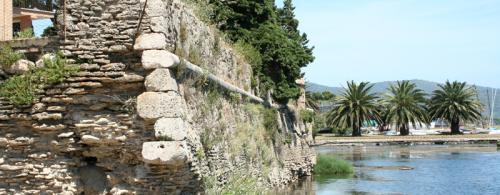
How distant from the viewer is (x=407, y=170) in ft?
95.8

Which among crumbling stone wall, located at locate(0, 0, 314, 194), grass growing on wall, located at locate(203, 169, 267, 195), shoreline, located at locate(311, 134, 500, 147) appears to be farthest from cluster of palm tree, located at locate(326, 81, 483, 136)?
crumbling stone wall, located at locate(0, 0, 314, 194)

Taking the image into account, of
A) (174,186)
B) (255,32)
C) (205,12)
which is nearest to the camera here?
(174,186)

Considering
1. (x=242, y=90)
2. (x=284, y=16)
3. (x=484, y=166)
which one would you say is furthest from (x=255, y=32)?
(x=484, y=166)

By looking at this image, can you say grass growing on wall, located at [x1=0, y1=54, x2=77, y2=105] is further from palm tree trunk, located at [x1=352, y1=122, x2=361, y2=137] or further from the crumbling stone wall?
palm tree trunk, located at [x1=352, y1=122, x2=361, y2=137]

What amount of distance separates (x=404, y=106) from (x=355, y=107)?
194 inches

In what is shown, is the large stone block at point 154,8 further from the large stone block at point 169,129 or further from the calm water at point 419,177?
the calm water at point 419,177

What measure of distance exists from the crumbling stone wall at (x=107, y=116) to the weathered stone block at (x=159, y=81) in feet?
0.05

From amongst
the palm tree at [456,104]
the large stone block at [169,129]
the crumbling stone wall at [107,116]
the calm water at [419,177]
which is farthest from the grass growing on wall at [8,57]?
the palm tree at [456,104]

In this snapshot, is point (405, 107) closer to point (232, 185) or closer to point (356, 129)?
point (356, 129)

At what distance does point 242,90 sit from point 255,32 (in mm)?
3382

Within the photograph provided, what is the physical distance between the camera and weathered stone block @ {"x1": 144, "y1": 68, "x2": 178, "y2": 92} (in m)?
8.67

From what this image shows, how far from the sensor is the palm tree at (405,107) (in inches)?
2303

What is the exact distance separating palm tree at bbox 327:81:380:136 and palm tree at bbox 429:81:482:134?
20.8ft

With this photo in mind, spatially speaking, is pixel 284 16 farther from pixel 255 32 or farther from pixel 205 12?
pixel 205 12
